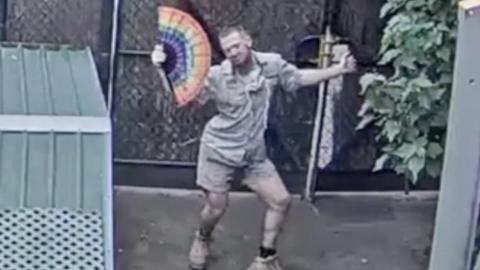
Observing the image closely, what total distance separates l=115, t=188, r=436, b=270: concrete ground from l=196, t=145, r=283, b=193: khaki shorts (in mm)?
495

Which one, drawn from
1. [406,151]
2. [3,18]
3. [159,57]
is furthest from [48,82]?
[406,151]

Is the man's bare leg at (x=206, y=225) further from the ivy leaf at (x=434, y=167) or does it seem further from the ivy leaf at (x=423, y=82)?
the ivy leaf at (x=423, y=82)

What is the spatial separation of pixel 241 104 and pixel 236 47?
32 cm

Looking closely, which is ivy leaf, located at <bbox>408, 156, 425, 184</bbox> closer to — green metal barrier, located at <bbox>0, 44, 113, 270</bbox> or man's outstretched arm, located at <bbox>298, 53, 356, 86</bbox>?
man's outstretched arm, located at <bbox>298, 53, 356, 86</bbox>

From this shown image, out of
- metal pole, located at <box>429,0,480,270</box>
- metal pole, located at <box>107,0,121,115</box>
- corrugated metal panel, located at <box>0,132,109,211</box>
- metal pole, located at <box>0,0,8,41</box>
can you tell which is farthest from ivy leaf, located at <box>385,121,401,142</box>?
metal pole, located at <box>0,0,8,41</box>

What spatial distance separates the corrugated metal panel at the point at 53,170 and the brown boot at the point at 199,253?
157 centimetres

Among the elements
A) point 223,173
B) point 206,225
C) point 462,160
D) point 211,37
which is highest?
point 211,37

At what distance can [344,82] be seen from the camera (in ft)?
26.2

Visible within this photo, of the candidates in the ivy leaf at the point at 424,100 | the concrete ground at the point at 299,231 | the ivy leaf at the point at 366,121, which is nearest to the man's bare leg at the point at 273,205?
the concrete ground at the point at 299,231

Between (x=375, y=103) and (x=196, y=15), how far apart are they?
63.6 inches

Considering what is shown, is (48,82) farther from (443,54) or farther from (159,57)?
(443,54)

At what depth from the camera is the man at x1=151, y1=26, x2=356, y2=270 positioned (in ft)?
22.0

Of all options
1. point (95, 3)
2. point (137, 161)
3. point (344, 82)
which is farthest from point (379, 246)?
point (95, 3)

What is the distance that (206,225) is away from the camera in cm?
698
